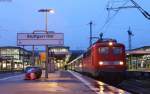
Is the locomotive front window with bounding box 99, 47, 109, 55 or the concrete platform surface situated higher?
the locomotive front window with bounding box 99, 47, 109, 55

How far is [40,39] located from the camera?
1971 inches

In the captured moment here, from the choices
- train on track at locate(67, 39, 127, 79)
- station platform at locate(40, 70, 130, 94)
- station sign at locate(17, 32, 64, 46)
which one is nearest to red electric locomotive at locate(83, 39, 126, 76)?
train on track at locate(67, 39, 127, 79)

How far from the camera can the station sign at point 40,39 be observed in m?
49.9

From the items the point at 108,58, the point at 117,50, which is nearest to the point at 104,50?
the point at 108,58

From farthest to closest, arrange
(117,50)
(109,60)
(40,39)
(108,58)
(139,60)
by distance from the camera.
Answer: (139,60), (40,39), (117,50), (108,58), (109,60)

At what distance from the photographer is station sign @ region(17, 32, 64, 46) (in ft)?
164

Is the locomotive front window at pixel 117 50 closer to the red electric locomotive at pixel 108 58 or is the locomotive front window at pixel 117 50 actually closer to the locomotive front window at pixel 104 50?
the red electric locomotive at pixel 108 58

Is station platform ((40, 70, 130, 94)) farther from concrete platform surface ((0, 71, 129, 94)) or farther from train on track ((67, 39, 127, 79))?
train on track ((67, 39, 127, 79))

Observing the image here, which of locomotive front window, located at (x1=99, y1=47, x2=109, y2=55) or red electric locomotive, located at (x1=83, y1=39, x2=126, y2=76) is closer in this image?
red electric locomotive, located at (x1=83, y1=39, x2=126, y2=76)

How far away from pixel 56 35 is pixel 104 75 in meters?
12.5

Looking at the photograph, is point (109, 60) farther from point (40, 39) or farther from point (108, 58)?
point (40, 39)

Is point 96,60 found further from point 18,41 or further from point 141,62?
point 141,62

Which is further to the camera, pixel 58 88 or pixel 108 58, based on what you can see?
pixel 108 58

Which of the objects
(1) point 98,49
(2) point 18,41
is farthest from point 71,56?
(1) point 98,49
